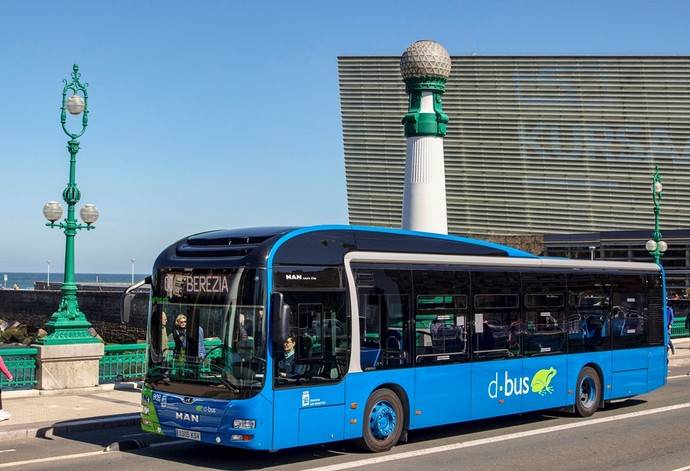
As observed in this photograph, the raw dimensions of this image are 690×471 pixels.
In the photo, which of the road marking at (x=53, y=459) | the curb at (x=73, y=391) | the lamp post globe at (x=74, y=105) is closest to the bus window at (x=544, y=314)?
the road marking at (x=53, y=459)

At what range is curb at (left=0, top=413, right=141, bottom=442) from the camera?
44.4ft

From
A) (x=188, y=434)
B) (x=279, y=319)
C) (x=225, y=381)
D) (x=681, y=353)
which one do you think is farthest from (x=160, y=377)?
(x=681, y=353)

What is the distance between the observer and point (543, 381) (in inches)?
605

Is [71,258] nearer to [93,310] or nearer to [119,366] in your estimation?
[119,366]

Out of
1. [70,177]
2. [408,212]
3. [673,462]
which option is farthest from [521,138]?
[673,462]

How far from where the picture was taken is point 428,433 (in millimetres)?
14477

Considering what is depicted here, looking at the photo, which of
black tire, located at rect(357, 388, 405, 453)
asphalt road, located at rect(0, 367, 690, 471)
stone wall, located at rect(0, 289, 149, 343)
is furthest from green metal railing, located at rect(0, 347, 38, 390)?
stone wall, located at rect(0, 289, 149, 343)

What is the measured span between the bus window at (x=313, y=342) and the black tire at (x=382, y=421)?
2.71ft

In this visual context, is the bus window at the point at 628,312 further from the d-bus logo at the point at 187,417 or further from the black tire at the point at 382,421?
the d-bus logo at the point at 187,417

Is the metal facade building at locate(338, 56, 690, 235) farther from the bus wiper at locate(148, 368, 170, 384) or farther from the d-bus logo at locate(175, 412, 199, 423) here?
the d-bus logo at locate(175, 412, 199, 423)

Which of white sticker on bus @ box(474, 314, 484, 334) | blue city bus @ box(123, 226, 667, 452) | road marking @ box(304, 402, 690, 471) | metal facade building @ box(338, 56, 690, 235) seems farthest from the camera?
metal facade building @ box(338, 56, 690, 235)

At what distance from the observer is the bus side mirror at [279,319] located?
10.5 m

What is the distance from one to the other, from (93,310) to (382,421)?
2494 inches

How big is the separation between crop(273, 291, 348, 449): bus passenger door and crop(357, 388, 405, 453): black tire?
22.6 inches
